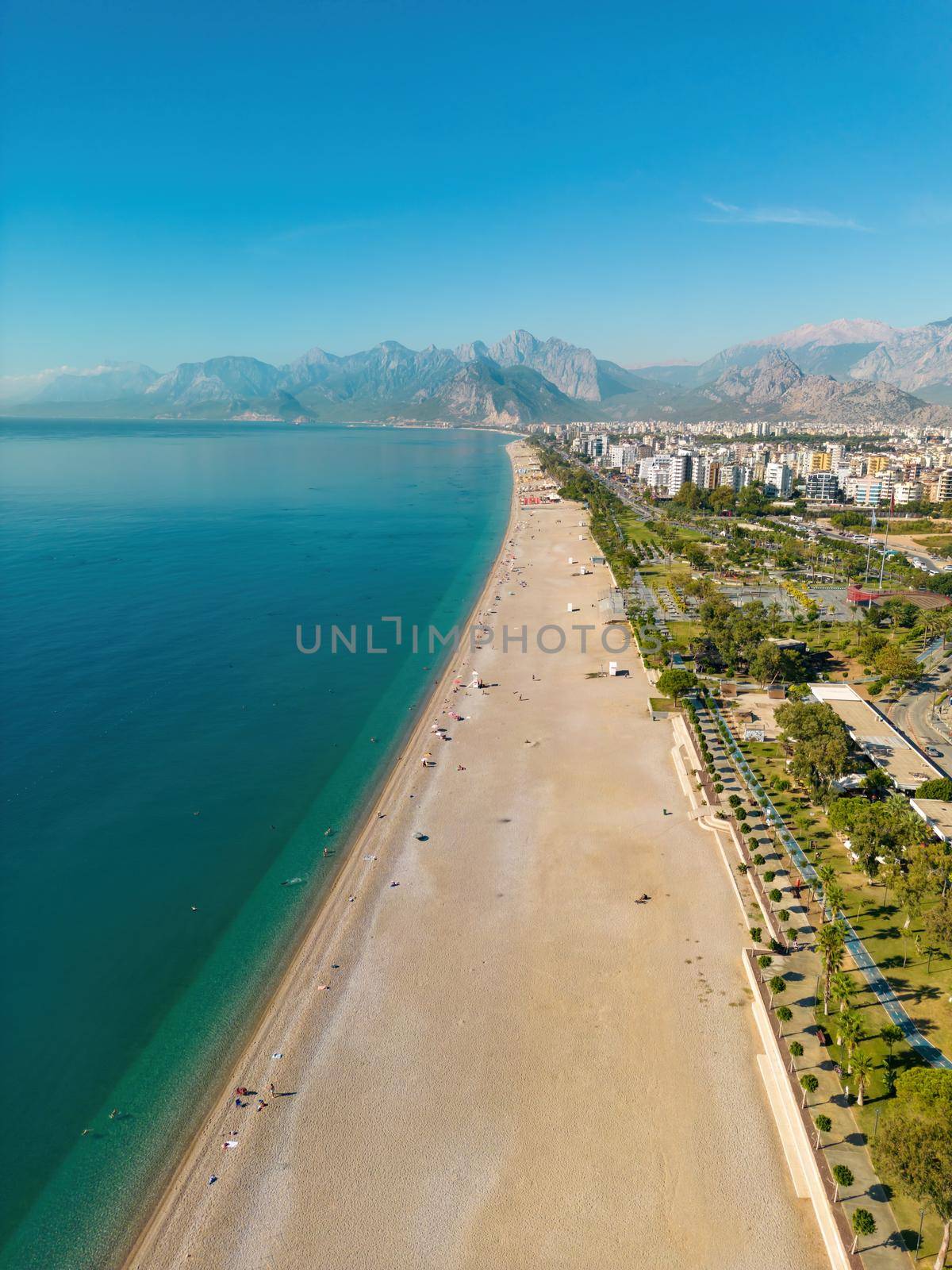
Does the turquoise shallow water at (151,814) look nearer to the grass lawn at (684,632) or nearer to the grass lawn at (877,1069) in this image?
the grass lawn at (877,1069)

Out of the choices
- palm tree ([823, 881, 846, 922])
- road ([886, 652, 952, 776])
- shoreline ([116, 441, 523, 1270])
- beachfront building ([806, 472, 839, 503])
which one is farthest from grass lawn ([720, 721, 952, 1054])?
beachfront building ([806, 472, 839, 503])

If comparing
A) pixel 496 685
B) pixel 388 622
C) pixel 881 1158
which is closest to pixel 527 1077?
pixel 881 1158

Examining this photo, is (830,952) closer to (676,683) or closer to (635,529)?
(676,683)

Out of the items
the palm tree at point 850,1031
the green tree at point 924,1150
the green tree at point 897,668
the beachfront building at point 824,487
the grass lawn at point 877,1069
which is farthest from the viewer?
the beachfront building at point 824,487

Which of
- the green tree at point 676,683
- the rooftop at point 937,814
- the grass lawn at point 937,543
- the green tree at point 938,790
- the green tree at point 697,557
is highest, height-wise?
the grass lawn at point 937,543

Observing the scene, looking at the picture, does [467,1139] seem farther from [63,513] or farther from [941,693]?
[63,513]

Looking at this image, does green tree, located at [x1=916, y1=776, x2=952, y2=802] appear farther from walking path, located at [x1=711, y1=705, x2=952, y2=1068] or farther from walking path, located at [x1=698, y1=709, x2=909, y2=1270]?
walking path, located at [x1=698, y1=709, x2=909, y2=1270]

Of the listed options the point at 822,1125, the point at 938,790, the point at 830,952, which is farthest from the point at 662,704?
the point at 822,1125

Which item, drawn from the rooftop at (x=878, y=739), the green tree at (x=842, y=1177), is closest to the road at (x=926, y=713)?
the rooftop at (x=878, y=739)
